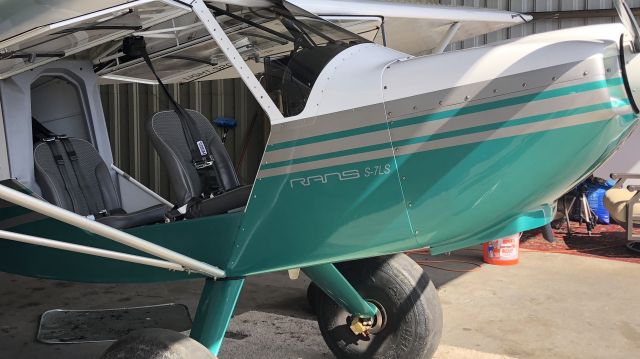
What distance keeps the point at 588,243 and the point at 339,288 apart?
15.1 ft

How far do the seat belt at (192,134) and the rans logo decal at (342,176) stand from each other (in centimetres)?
130

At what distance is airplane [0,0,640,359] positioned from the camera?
219 centimetres

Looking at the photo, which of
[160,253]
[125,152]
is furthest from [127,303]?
[125,152]

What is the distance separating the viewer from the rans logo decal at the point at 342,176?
2.40 meters

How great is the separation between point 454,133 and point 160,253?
123 cm

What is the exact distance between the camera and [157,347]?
257cm

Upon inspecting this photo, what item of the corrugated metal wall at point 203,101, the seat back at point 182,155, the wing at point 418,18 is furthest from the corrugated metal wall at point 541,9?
the seat back at point 182,155

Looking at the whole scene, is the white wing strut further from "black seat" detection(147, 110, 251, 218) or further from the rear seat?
the rear seat

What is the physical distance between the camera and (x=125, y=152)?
1016cm

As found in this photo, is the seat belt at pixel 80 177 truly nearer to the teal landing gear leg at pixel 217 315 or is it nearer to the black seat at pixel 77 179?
the black seat at pixel 77 179

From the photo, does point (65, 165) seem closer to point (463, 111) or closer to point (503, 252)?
point (463, 111)

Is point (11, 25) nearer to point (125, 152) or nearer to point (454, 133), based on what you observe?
point (454, 133)

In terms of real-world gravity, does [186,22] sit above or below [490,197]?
above

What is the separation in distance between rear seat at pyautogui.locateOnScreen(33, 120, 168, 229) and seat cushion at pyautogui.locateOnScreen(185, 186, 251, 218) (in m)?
0.57
